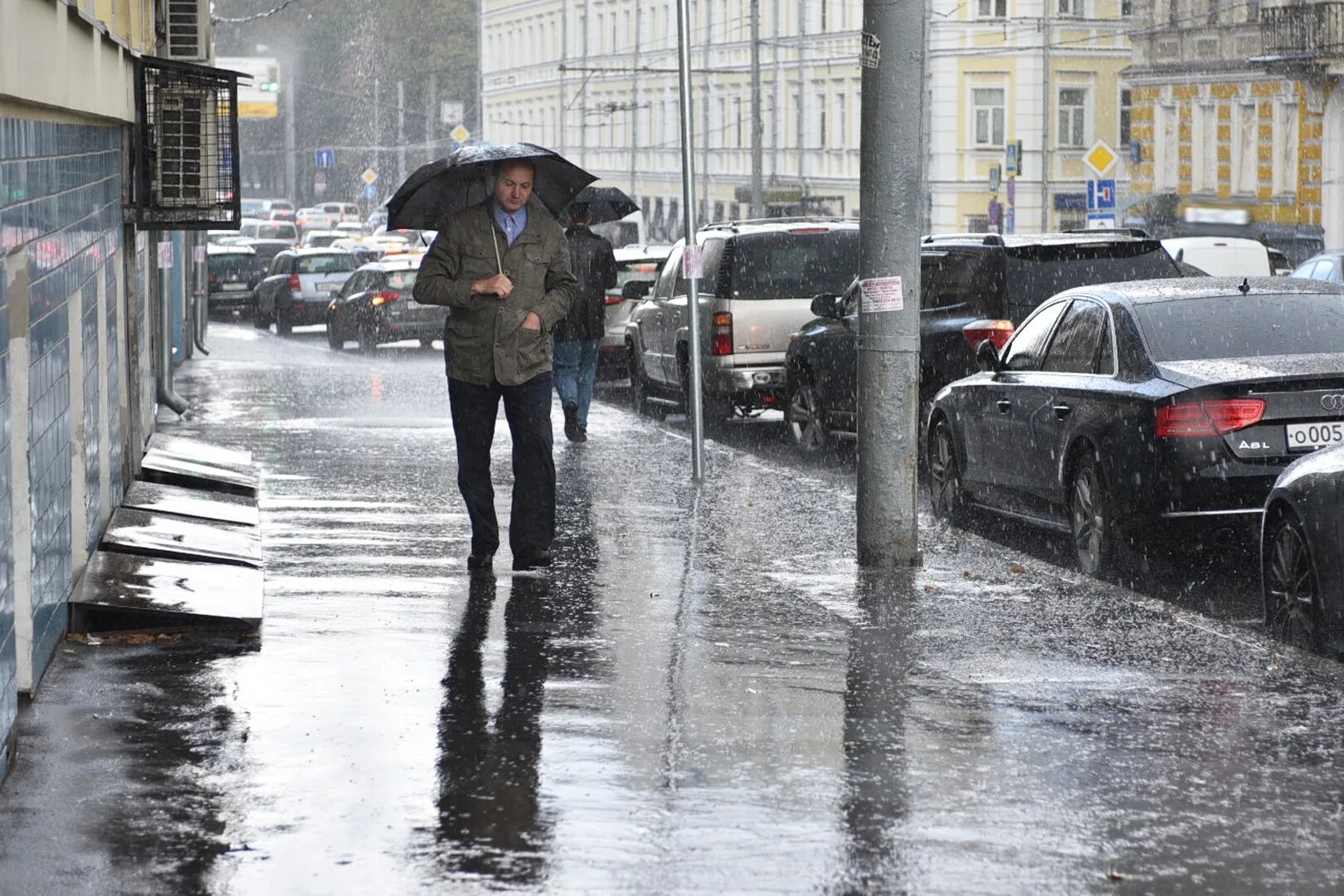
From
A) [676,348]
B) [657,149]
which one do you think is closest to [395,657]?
[676,348]

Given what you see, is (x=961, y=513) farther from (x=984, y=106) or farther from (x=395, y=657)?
(x=984, y=106)

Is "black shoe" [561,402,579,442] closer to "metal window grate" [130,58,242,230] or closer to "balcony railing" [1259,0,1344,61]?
"metal window grate" [130,58,242,230]

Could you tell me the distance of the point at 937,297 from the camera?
16703 mm

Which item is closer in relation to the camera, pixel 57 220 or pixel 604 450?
pixel 57 220

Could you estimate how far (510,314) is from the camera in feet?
33.1

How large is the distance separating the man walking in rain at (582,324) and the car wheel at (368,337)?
1837 cm

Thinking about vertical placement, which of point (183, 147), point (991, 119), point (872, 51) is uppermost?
point (991, 119)

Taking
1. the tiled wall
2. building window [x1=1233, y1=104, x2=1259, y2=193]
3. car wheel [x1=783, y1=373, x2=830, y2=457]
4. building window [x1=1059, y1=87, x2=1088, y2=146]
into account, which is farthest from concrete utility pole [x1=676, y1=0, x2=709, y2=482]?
building window [x1=1059, y1=87, x2=1088, y2=146]

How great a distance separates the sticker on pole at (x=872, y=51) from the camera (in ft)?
34.3

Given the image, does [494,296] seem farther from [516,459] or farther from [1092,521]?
[1092,521]

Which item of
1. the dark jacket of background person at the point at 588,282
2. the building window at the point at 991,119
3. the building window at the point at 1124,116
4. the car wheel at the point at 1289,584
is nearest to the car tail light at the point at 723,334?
the dark jacket of background person at the point at 588,282

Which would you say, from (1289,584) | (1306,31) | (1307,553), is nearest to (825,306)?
(1289,584)

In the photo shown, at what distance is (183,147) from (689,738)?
7.95m

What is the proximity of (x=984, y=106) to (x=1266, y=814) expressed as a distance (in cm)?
6435
